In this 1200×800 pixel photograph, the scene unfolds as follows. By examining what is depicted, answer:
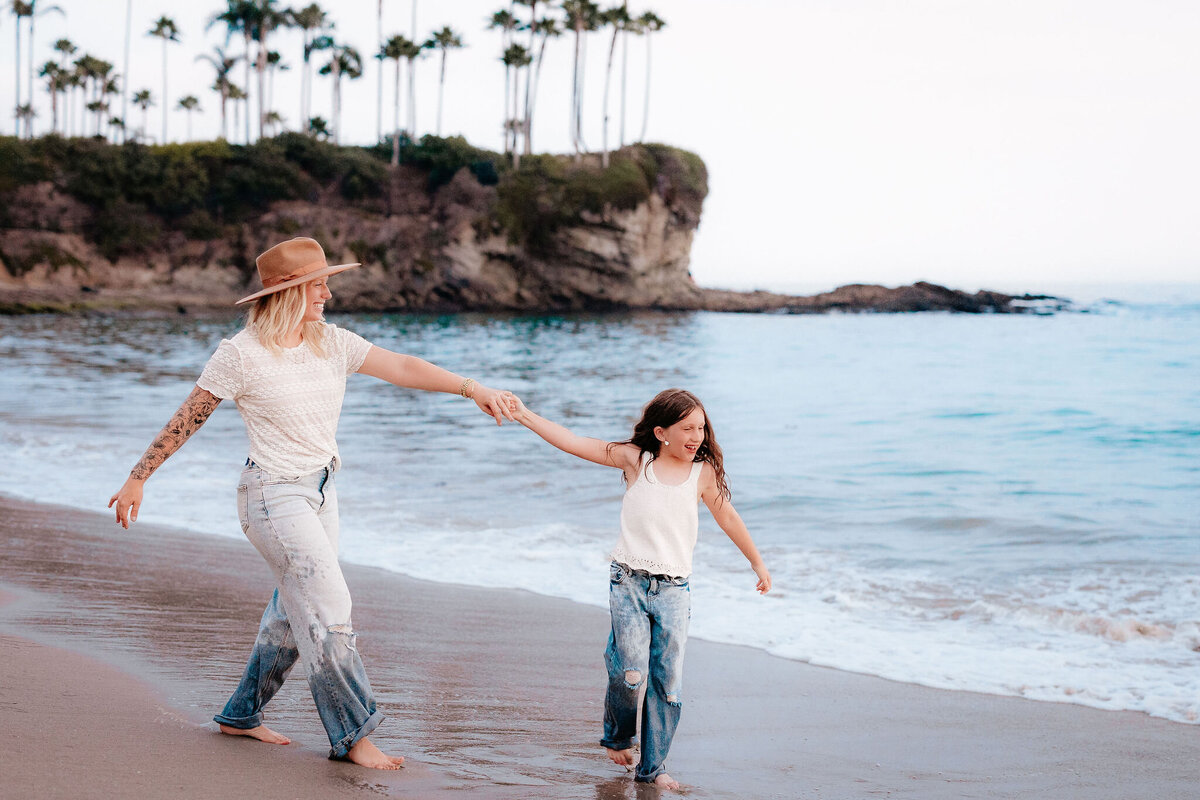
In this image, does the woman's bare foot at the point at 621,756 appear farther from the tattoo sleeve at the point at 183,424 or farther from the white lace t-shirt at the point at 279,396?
the tattoo sleeve at the point at 183,424

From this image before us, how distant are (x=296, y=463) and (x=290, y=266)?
64 cm

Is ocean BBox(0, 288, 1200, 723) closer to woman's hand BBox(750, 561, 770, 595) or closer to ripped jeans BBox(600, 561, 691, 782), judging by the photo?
woman's hand BBox(750, 561, 770, 595)

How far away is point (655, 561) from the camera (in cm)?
342

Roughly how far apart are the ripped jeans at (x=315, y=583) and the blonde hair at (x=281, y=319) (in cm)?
41

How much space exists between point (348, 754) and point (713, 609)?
3385mm

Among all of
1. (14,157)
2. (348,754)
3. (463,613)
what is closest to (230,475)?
(463,613)

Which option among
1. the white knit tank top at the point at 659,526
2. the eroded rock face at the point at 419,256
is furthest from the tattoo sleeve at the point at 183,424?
the eroded rock face at the point at 419,256

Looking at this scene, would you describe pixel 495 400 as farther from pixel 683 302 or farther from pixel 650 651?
pixel 683 302

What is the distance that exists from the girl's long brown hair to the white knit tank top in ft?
0.26

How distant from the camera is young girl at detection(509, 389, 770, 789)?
341cm

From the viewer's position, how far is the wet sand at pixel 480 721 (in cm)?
329

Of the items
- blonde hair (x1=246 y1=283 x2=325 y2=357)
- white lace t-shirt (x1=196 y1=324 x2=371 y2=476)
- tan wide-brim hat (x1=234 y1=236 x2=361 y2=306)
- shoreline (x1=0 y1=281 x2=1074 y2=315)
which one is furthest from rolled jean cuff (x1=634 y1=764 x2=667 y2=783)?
shoreline (x1=0 y1=281 x2=1074 y2=315)

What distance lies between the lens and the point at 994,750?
4.16 m

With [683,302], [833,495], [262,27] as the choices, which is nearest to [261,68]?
[262,27]
